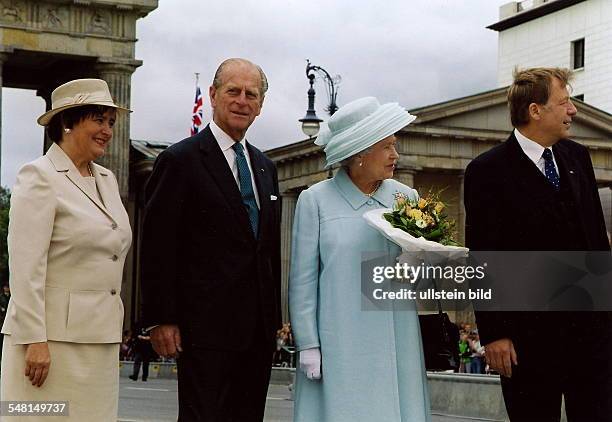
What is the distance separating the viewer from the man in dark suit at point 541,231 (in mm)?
7191

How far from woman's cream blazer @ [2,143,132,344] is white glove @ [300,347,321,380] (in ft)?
3.06

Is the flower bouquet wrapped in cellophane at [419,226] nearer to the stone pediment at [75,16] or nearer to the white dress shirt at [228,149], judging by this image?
the white dress shirt at [228,149]

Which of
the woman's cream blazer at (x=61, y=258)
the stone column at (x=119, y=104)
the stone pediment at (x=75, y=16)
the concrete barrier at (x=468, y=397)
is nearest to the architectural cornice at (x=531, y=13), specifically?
the stone pediment at (x=75, y=16)

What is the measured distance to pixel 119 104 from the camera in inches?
2191

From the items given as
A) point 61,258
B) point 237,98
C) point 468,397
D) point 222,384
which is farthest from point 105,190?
point 468,397

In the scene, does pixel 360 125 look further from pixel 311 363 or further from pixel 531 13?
pixel 531 13

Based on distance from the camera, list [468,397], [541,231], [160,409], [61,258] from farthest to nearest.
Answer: [160,409] < [468,397] < [541,231] < [61,258]

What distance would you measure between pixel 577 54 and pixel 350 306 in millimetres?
74925

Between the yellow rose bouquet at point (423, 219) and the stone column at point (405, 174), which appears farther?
the stone column at point (405, 174)

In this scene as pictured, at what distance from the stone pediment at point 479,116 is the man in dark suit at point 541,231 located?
47026 mm

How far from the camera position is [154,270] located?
7266 mm

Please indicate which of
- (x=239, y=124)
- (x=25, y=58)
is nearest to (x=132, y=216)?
(x=25, y=58)

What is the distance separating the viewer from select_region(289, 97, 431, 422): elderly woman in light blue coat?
7.15 metres

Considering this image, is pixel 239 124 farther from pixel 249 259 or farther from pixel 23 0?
pixel 23 0
